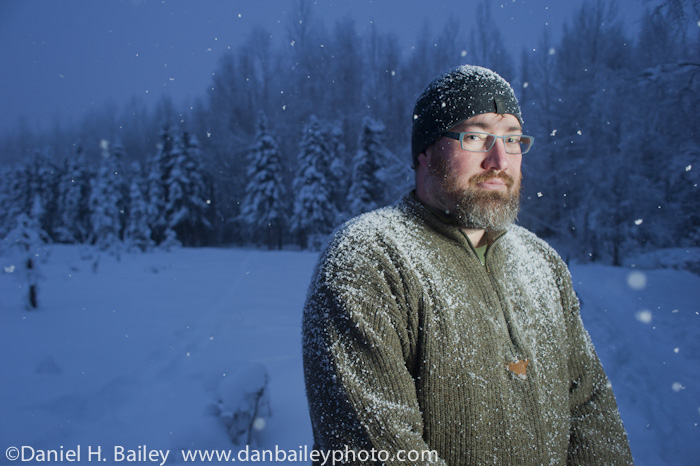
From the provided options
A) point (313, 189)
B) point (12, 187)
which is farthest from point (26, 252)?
point (12, 187)

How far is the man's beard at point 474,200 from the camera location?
167cm

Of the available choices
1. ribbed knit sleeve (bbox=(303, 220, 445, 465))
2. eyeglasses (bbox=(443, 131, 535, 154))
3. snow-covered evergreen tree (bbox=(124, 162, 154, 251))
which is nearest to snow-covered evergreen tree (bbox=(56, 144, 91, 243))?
snow-covered evergreen tree (bbox=(124, 162, 154, 251))

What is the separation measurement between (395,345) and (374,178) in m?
25.9

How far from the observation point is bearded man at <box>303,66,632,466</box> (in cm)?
134

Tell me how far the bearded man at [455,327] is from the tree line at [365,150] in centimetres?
1206

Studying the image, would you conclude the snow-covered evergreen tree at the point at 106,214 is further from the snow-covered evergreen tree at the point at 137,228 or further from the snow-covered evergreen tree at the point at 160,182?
the snow-covered evergreen tree at the point at 160,182

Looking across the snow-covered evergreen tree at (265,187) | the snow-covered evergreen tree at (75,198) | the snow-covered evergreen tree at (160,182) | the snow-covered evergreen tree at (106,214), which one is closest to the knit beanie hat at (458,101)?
the snow-covered evergreen tree at (106,214)

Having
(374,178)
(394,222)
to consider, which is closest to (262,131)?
(374,178)

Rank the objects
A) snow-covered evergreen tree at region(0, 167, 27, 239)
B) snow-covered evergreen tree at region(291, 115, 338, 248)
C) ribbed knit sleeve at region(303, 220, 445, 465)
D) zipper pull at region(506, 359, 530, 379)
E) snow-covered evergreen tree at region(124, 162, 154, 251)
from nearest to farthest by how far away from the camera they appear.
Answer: ribbed knit sleeve at region(303, 220, 445, 465) < zipper pull at region(506, 359, 530, 379) < snow-covered evergreen tree at region(124, 162, 154, 251) < snow-covered evergreen tree at region(291, 115, 338, 248) < snow-covered evergreen tree at region(0, 167, 27, 239)

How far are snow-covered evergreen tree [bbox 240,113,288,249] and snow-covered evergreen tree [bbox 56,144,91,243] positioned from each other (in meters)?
19.8

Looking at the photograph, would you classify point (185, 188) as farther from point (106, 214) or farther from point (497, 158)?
point (497, 158)

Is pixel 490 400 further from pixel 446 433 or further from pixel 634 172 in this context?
pixel 634 172

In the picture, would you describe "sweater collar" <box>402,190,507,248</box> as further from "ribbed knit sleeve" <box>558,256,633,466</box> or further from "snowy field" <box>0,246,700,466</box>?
"snowy field" <box>0,246,700,466</box>

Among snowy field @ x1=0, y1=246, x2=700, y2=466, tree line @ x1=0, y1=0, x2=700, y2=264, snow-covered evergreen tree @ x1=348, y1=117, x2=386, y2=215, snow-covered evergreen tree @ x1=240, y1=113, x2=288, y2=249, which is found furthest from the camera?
snow-covered evergreen tree @ x1=240, y1=113, x2=288, y2=249
